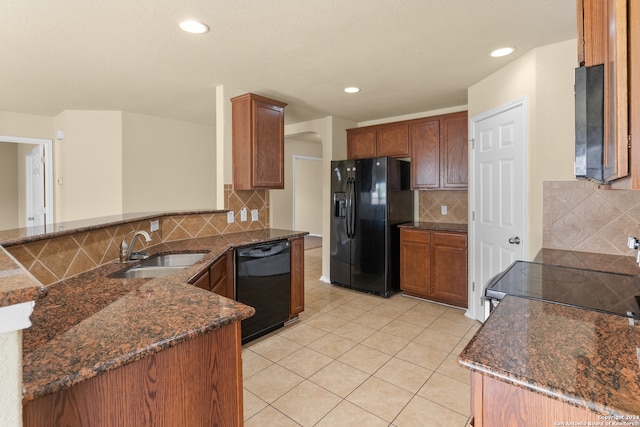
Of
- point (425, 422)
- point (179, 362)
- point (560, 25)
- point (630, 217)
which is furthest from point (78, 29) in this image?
point (630, 217)

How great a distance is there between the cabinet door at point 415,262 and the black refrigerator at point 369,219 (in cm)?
12

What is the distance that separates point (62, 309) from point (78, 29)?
1.83 metres

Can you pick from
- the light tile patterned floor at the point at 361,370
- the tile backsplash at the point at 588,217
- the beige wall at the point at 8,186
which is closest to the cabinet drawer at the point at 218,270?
the light tile patterned floor at the point at 361,370

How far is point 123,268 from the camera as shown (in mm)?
1859

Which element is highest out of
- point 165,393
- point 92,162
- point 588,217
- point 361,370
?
point 92,162

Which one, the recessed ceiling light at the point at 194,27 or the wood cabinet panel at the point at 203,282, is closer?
the wood cabinet panel at the point at 203,282

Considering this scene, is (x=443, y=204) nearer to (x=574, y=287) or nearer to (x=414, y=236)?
(x=414, y=236)

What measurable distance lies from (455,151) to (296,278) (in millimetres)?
2301

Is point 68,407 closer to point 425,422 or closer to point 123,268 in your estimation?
point 123,268

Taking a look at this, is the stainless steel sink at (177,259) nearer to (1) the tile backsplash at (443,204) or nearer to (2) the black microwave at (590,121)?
(2) the black microwave at (590,121)

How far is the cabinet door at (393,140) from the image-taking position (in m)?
4.11

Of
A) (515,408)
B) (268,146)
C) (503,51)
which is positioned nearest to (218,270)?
(268,146)

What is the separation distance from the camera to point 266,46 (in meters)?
2.29

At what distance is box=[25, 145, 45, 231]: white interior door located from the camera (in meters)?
4.32
